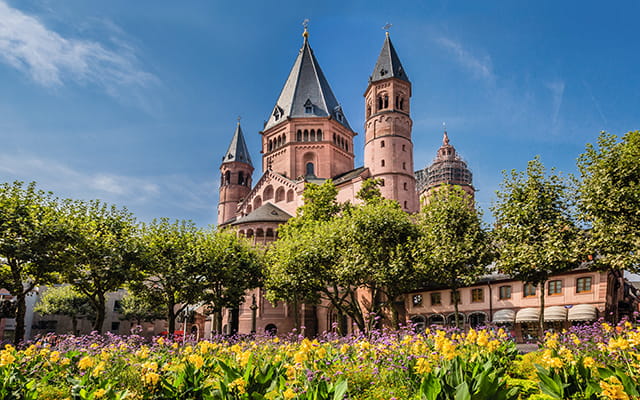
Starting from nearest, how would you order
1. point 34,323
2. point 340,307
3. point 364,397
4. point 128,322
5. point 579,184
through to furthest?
point 364,397 → point 579,184 → point 340,307 → point 34,323 → point 128,322

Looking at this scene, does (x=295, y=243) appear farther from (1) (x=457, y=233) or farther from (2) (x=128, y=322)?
(2) (x=128, y=322)

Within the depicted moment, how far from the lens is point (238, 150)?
8300 centimetres

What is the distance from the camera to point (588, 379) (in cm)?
745

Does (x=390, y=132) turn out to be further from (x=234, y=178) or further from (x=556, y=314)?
(x=234, y=178)

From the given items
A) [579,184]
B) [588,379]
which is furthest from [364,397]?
[579,184]

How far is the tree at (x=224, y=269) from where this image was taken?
36031 millimetres

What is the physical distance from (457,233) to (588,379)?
22.8m

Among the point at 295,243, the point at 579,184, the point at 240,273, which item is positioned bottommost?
the point at 240,273

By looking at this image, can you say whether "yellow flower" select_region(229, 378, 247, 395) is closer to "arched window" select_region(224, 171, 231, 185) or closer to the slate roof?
the slate roof

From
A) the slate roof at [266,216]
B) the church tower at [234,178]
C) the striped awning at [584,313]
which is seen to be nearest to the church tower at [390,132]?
the slate roof at [266,216]

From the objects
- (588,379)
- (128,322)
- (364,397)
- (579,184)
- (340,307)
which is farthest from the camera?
(128,322)

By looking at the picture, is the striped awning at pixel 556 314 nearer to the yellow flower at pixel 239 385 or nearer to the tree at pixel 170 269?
the tree at pixel 170 269

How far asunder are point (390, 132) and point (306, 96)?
20.7m

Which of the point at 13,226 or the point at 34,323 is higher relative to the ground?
the point at 13,226
